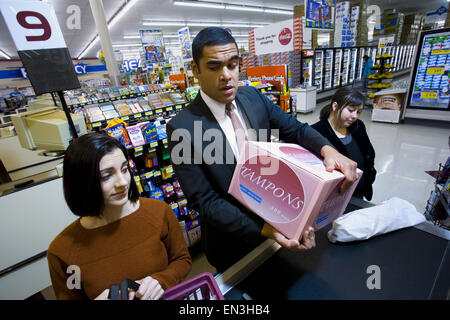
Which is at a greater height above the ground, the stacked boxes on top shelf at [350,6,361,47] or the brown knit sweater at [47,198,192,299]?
the stacked boxes on top shelf at [350,6,361,47]

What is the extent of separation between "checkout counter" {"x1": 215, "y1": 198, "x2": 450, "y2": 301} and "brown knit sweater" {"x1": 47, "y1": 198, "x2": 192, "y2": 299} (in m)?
0.43

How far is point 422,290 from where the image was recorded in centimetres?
79

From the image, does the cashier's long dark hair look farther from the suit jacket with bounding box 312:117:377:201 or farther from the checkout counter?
the checkout counter

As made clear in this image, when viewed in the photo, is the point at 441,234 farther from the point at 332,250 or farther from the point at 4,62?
the point at 4,62

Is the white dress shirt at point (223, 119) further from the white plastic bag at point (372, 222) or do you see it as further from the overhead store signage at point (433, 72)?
the overhead store signage at point (433, 72)

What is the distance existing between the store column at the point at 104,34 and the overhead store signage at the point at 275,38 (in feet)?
18.9

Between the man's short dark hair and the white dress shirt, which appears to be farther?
the white dress shirt

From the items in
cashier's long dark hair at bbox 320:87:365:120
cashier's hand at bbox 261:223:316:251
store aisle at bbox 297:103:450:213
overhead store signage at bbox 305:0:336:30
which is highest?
overhead store signage at bbox 305:0:336:30

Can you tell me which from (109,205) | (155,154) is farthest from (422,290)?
(155,154)

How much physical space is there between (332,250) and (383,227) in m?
0.27

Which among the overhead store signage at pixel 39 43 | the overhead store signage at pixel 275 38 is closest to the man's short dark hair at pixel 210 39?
the overhead store signage at pixel 39 43

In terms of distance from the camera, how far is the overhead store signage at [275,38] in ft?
23.1

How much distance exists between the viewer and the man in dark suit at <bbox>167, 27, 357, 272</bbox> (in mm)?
979

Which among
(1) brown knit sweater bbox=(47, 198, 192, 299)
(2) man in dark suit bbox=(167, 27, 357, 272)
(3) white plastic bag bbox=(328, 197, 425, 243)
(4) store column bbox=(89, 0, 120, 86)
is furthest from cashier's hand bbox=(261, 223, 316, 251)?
(4) store column bbox=(89, 0, 120, 86)
